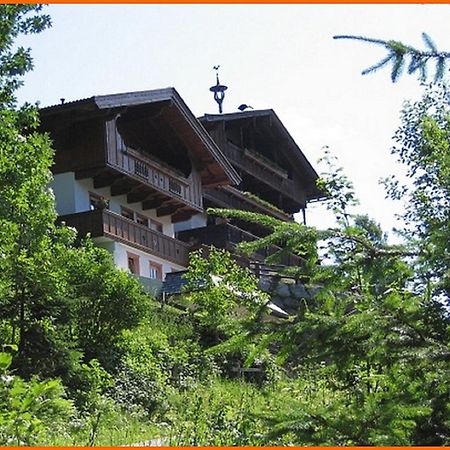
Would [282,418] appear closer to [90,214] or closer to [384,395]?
[384,395]

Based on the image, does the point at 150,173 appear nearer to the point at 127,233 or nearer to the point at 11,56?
the point at 127,233

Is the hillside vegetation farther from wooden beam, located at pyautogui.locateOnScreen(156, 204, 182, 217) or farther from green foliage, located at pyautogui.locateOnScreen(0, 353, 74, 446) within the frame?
wooden beam, located at pyautogui.locateOnScreen(156, 204, 182, 217)

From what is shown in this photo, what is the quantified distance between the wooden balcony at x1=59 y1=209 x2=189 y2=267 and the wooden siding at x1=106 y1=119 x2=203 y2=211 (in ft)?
4.71

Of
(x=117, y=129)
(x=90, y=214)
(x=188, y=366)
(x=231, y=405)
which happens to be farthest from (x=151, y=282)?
(x=231, y=405)

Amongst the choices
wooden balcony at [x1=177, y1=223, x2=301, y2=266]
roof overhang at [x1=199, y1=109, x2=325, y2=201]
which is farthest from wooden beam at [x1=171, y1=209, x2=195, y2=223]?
roof overhang at [x1=199, y1=109, x2=325, y2=201]

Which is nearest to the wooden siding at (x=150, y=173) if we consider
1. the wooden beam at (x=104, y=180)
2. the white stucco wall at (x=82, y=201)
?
the wooden beam at (x=104, y=180)

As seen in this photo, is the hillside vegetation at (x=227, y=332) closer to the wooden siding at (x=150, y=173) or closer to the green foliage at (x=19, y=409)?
the green foliage at (x=19, y=409)

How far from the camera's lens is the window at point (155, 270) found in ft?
93.3

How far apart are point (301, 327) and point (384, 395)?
1.97ft

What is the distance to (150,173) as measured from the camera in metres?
28.2

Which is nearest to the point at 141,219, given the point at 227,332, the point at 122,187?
the point at 122,187

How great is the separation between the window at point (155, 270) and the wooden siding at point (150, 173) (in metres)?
2.36

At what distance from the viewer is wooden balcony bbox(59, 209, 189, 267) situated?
985 inches

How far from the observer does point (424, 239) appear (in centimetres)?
528
